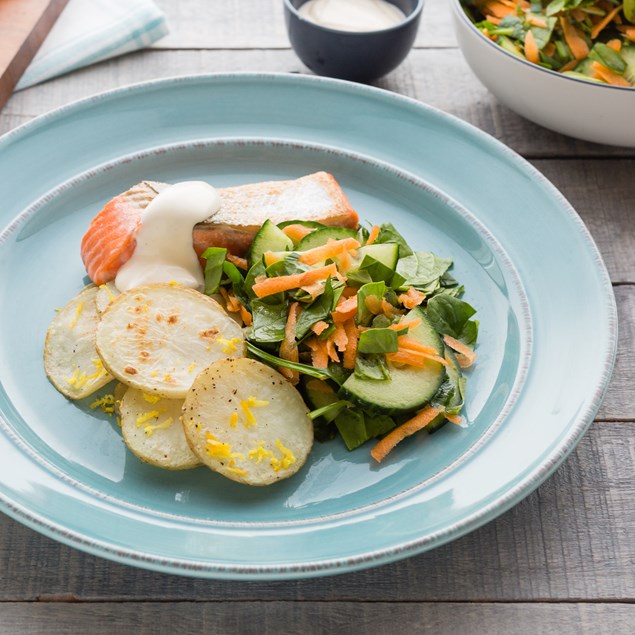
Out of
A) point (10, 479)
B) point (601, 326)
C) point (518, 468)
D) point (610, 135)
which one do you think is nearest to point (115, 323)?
point (10, 479)

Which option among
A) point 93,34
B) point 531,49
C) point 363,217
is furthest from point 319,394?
point 93,34

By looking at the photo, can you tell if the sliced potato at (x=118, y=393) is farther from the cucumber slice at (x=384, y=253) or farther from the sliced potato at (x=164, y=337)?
the cucumber slice at (x=384, y=253)

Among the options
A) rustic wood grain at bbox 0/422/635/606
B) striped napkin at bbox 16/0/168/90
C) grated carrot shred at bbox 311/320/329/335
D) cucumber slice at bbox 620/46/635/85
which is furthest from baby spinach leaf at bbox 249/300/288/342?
striped napkin at bbox 16/0/168/90

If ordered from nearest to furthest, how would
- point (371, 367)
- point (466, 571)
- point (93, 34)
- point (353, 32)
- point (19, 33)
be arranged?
point (466, 571)
point (371, 367)
point (353, 32)
point (19, 33)
point (93, 34)

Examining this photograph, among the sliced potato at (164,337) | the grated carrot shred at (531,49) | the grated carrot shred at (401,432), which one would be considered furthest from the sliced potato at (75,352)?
the grated carrot shred at (531,49)

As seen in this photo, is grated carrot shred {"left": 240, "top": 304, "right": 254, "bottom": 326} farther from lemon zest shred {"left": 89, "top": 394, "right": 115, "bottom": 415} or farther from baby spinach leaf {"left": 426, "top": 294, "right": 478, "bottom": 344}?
baby spinach leaf {"left": 426, "top": 294, "right": 478, "bottom": 344}

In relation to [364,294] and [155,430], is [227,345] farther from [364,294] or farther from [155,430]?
[364,294]
